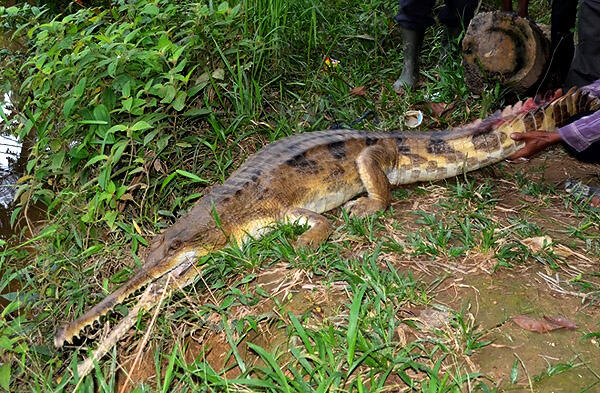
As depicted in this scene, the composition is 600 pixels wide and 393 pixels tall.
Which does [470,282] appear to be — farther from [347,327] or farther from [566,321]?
[347,327]

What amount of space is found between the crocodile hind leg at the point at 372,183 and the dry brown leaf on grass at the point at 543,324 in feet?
4.40

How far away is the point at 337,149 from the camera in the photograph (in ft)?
13.3

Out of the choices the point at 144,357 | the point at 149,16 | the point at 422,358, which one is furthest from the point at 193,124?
the point at 422,358

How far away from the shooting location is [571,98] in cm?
418

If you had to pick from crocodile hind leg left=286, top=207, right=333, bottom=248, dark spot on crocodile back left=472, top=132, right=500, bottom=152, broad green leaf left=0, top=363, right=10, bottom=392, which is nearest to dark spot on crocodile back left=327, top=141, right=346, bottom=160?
crocodile hind leg left=286, top=207, right=333, bottom=248

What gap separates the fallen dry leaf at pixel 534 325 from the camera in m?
2.60

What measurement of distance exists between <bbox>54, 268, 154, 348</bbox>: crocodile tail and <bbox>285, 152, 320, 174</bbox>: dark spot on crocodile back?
4.22ft

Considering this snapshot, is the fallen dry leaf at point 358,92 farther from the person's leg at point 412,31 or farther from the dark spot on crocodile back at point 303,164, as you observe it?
the dark spot on crocodile back at point 303,164

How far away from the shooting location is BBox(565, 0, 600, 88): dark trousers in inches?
163

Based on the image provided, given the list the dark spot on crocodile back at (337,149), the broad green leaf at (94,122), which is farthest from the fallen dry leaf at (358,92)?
the broad green leaf at (94,122)

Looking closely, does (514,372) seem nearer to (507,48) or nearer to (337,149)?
(337,149)

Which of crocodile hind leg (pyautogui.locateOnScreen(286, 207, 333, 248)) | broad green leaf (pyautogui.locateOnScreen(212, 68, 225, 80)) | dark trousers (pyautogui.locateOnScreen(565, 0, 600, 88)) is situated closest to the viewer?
crocodile hind leg (pyautogui.locateOnScreen(286, 207, 333, 248))

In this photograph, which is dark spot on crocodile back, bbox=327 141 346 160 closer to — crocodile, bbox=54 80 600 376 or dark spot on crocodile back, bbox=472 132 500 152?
crocodile, bbox=54 80 600 376

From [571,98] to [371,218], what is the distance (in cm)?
193
